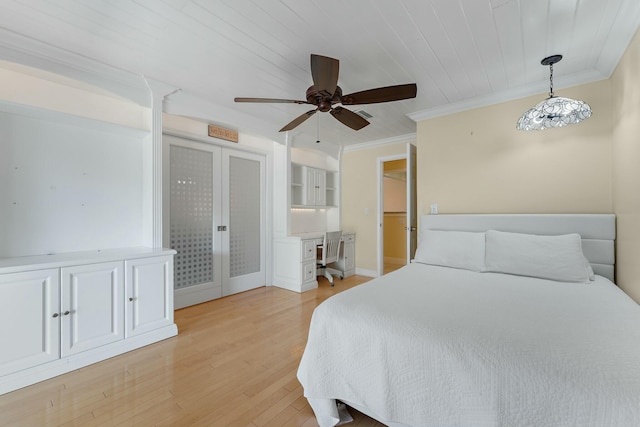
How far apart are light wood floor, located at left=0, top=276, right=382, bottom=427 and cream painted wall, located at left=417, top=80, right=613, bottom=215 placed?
243cm

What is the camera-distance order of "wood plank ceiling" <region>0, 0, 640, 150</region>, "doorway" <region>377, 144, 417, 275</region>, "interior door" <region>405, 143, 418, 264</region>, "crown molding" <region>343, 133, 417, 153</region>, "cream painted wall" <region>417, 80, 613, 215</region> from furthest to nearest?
"doorway" <region>377, 144, 417, 275</region>
"crown molding" <region>343, 133, 417, 153</region>
"interior door" <region>405, 143, 418, 264</region>
"cream painted wall" <region>417, 80, 613, 215</region>
"wood plank ceiling" <region>0, 0, 640, 150</region>

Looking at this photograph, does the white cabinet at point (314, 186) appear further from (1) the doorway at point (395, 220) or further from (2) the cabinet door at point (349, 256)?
(1) the doorway at point (395, 220)

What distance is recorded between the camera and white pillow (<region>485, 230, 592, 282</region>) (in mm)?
2092

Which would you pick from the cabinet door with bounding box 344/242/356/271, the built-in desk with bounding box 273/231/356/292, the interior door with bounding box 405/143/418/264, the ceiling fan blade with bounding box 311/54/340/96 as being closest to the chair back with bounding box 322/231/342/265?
the built-in desk with bounding box 273/231/356/292

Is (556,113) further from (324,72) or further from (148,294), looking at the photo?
(148,294)

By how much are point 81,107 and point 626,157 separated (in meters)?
4.54

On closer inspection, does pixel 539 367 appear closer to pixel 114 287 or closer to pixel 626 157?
pixel 626 157

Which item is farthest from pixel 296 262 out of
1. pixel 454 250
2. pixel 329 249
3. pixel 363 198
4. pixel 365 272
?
pixel 454 250

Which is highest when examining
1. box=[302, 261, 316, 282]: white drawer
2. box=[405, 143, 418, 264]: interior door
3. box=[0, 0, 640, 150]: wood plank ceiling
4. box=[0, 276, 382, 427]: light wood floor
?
box=[0, 0, 640, 150]: wood plank ceiling

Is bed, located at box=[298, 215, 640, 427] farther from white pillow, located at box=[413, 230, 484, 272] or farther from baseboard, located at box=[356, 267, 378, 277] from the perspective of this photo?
baseboard, located at box=[356, 267, 378, 277]

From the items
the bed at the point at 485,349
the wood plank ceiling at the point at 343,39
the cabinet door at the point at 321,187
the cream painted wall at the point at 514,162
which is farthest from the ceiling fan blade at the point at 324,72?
the cabinet door at the point at 321,187

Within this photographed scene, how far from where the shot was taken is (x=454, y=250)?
8.55 feet

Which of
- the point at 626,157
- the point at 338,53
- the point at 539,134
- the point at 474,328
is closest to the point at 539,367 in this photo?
the point at 474,328

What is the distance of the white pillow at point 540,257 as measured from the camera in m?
2.09
